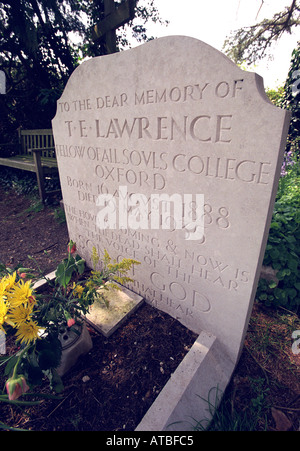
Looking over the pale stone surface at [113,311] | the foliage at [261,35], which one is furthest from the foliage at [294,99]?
the pale stone surface at [113,311]

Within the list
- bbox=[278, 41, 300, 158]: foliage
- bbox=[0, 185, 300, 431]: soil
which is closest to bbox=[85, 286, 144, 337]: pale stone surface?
bbox=[0, 185, 300, 431]: soil

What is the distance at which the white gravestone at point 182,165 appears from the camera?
1230 mm

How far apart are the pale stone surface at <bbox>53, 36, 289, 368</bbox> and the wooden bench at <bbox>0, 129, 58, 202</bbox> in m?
2.55

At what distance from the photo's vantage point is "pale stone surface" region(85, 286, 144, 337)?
1.90m

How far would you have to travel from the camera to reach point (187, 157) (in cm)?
149

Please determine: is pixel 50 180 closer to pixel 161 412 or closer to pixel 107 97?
pixel 107 97

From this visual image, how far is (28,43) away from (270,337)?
6.25m

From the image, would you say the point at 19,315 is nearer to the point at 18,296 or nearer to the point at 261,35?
the point at 18,296

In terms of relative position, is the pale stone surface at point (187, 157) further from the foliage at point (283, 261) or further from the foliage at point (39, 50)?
the foliage at point (39, 50)

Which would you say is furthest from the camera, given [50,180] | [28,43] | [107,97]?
[50,180]

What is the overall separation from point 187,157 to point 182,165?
63mm

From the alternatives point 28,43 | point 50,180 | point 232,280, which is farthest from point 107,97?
point 28,43

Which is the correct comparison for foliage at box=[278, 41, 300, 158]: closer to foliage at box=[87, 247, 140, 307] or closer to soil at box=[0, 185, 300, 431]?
soil at box=[0, 185, 300, 431]

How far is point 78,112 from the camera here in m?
2.06
